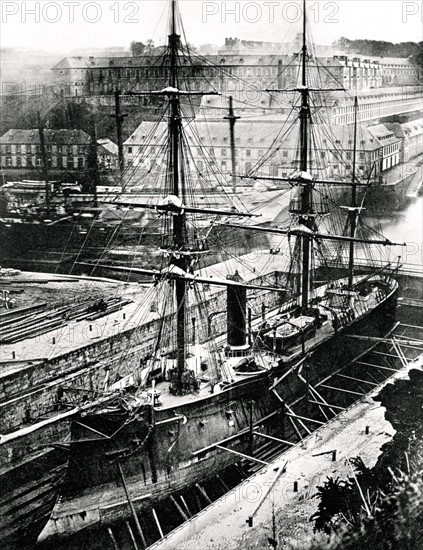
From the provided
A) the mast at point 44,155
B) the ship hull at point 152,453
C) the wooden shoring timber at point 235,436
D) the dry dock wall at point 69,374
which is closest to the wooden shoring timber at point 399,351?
the wooden shoring timber at point 235,436

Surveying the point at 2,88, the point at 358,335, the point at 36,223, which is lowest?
the point at 358,335

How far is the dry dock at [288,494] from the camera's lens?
543 inches

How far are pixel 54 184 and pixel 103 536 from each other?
27.3m

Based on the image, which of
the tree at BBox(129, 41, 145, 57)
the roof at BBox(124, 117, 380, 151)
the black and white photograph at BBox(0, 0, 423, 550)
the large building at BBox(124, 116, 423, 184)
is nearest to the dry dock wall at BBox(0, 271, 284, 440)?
the black and white photograph at BBox(0, 0, 423, 550)

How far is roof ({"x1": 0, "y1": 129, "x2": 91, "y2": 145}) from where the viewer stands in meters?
36.8

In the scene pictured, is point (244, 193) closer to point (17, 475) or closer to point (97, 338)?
point (97, 338)

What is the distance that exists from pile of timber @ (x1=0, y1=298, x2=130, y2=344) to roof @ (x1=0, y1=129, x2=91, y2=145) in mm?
14275

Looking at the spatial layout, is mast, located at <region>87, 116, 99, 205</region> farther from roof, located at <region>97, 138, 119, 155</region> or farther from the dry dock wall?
the dry dock wall

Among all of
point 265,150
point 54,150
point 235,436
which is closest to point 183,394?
point 235,436

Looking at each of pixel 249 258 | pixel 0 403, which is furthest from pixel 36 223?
pixel 0 403

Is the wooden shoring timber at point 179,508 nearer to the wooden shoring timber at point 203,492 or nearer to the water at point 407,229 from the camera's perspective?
the wooden shoring timber at point 203,492

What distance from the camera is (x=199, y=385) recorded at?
18891 mm

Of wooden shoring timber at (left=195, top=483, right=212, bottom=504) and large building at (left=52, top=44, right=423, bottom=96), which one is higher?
large building at (left=52, top=44, right=423, bottom=96)

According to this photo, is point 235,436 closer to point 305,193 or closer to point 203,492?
point 203,492
